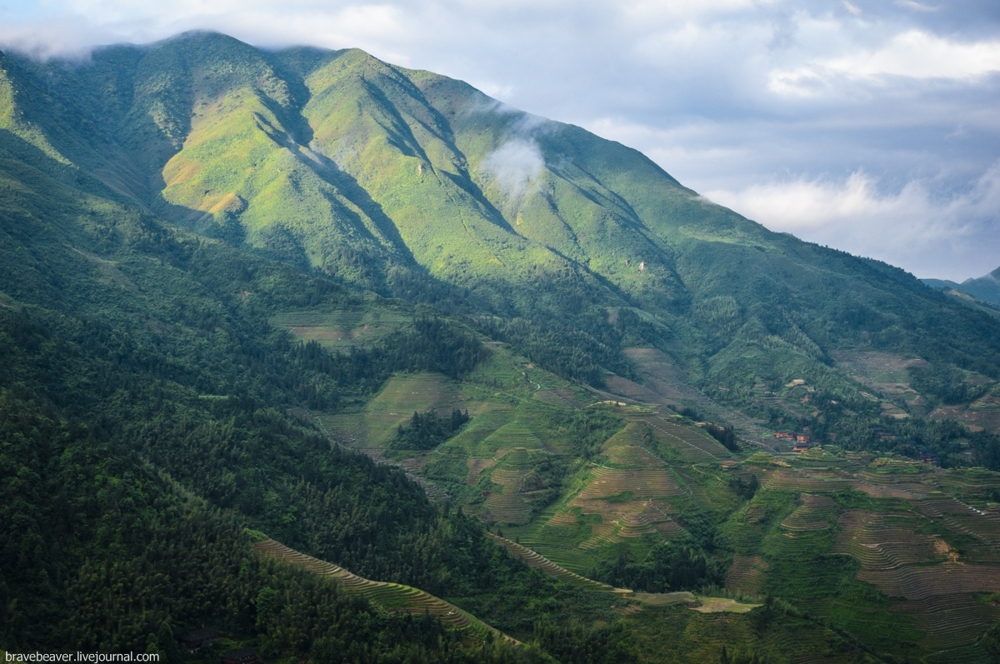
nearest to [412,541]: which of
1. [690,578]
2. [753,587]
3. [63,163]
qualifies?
[690,578]

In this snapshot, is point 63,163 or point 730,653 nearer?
point 730,653

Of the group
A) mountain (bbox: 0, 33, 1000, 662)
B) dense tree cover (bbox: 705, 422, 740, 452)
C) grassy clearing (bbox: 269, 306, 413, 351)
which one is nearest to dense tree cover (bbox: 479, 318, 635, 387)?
mountain (bbox: 0, 33, 1000, 662)

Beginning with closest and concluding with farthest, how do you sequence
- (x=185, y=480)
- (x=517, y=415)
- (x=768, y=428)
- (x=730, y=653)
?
(x=730, y=653) → (x=185, y=480) → (x=517, y=415) → (x=768, y=428)

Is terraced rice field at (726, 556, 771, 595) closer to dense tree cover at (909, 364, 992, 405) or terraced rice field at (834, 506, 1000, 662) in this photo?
terraced rice field at (834, 506, 1000, 662)

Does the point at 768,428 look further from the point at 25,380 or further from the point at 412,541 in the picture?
the point at 25,380

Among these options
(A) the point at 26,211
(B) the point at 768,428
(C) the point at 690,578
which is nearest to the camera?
(C) the point at 690,578

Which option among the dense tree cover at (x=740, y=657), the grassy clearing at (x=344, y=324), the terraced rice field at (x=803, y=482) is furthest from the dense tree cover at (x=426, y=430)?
the dense tree cover at (x=740, y=657)

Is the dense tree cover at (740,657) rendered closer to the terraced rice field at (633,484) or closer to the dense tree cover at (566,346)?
the terraced rice field at (633,484)
